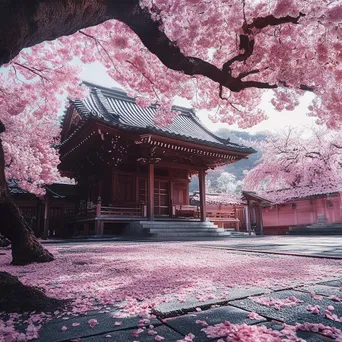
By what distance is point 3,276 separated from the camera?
1.99 meters

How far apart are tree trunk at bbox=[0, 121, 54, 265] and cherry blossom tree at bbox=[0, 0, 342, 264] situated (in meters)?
0.08

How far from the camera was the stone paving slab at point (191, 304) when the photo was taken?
167 centimetres

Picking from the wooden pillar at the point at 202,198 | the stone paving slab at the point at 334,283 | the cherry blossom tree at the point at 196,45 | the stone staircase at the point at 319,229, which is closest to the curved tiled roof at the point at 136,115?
the wooden pillar at the point at 202,198

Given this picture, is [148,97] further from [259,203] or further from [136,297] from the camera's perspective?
[259,203]

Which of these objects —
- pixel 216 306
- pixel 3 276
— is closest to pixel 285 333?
pixel 216 306

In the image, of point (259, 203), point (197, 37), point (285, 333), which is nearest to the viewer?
point (285, 333)

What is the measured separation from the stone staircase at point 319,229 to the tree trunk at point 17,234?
1963cm

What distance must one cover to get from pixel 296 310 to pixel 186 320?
0.68m

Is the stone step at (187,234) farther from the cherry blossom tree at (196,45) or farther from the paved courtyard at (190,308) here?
the paved courtyard at (190,308)

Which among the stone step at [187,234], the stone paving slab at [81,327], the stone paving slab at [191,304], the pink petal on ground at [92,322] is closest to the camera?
the stone paving slab at [81,327]

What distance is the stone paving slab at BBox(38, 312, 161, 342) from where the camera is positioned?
4.49 feet

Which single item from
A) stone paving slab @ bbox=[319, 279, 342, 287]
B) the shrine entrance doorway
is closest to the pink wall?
the shrine entrance doorway

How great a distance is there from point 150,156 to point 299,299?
11691mm

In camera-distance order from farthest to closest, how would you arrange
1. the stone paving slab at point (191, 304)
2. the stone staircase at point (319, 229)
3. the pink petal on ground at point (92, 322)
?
the stone staircase at point (319, 229) → the stone paving slab at point (191, 304) → the pink petal on ground at point (92, 322)
